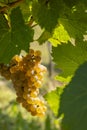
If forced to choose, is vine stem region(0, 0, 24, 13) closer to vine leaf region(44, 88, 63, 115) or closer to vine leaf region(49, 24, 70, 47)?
vine leaf region(49, 24, 70, 47)

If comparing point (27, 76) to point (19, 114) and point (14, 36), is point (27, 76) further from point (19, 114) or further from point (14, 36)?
point (19, 114)

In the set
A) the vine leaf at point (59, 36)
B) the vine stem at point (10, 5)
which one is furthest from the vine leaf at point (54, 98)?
the vine stem at point (10, 5)

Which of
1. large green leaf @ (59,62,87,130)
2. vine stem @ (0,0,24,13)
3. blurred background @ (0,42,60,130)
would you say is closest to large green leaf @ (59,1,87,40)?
vine stem @ (0,0,24,13)

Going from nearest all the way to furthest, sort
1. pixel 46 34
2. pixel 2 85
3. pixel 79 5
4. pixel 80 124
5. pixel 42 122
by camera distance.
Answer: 1. pixel 80 124
2. pixel 79 5
3. pixel 46 34
4. pixel 42 122
5. pixel 2 85

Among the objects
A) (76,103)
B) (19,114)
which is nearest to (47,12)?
(76,103)

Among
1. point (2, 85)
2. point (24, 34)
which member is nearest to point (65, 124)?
point (24, 34)

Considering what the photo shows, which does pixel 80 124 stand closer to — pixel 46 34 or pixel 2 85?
pixel 46 34
